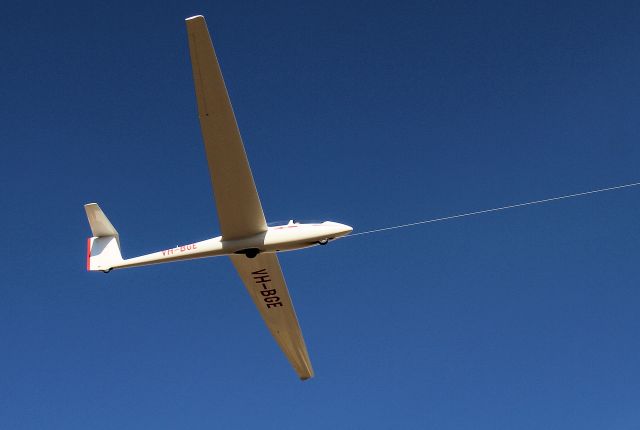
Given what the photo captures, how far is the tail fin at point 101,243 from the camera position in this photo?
27359 millimetres

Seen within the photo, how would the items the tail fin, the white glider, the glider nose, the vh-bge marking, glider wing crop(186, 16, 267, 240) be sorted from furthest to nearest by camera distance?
the tail fin → the vh-bge marking → the glider nose → the white glider → glider wing crop(186, 16, 267, 240)

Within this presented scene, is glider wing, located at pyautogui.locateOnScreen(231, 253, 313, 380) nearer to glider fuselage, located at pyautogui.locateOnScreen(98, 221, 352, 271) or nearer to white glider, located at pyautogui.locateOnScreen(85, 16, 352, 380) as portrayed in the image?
white glider, located at pyautogui.locateOnScreen(85, 16, 352, 380)

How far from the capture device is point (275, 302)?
27781mm

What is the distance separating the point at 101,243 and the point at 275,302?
787 cm

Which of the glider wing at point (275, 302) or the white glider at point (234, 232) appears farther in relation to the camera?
the glider wing at point (275, 302)

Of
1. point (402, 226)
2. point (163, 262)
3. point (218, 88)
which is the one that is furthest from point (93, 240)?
point (402, 226)

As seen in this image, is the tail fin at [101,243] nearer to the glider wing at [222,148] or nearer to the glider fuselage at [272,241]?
the glider fuselage at [272,241]

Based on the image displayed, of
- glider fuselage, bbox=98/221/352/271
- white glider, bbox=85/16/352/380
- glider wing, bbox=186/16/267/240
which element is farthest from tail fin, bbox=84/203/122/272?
glider wing, bbox=186/16/267/240

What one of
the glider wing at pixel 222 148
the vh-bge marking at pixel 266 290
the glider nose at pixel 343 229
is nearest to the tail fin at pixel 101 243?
the vh-bge marking at pixel 266 290

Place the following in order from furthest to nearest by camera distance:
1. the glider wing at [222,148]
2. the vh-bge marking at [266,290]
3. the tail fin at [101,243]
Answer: the tail fin at [101,243] < the vh-bge marking at [266,290] < the glider wing at [222,148]

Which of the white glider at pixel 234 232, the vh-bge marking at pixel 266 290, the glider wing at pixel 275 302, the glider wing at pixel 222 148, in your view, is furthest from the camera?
the vh-bge marking at pixel 266 290

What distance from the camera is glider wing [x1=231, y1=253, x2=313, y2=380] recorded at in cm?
2639

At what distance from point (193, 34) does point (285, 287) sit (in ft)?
38.4

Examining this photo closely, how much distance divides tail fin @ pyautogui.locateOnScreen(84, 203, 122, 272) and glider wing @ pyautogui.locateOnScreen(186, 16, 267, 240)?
6.49m
